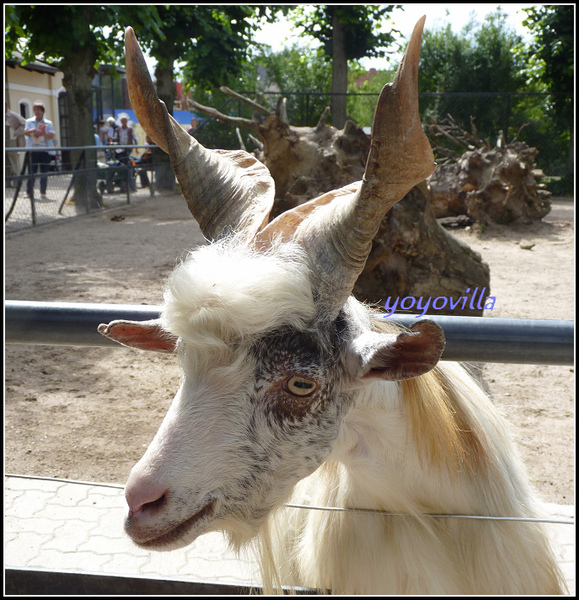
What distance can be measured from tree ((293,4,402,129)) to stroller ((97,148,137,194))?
20.6 feet

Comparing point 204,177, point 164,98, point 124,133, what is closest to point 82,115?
point 164,98

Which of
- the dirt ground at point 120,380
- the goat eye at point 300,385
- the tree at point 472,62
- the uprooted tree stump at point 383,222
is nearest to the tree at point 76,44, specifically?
the dirt ground at point 120,380

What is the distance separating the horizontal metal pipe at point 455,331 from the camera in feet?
5.41

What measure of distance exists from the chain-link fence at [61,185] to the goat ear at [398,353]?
10.8 m

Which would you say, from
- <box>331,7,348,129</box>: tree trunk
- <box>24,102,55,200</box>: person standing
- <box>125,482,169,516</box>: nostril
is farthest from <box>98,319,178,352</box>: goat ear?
<box>331,7,348,129</box>: tree trunk

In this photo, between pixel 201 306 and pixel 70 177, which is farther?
pixel 70 177

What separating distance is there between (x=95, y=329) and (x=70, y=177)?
12468 mm

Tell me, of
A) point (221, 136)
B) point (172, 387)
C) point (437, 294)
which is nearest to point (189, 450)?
point (172, 387)

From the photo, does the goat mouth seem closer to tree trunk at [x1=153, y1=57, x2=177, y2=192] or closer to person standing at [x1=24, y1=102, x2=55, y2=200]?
person standing at [x1=24, y1=102, x2=55, y2=200]

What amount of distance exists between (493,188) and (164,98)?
990cm

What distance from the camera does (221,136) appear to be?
1988 cm

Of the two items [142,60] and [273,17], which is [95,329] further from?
[273,17]

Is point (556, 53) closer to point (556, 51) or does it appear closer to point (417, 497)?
point (556, 51)

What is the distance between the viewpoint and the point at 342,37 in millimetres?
17547
